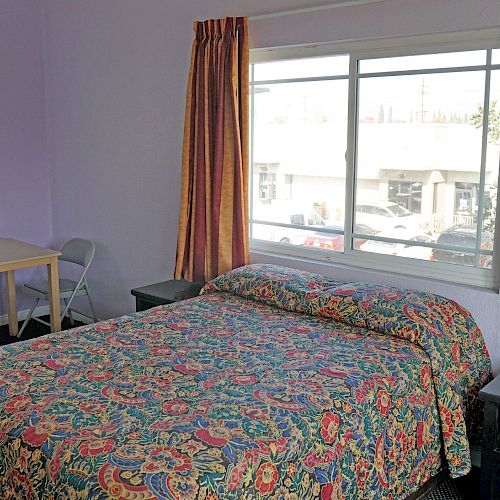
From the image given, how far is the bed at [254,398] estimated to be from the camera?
1.95 m

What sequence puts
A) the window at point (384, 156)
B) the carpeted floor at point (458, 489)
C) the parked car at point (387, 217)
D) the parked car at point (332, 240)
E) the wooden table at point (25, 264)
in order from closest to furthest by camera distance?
the carpeted floor at point (458, 489), the window at point (384, 156), the parked car at point (387, 217), the parked car at point (332, 240), the wooden table at point (25, 264)

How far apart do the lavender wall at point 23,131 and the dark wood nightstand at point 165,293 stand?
5.62 ft

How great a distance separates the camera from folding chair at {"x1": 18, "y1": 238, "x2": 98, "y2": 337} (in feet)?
15.8

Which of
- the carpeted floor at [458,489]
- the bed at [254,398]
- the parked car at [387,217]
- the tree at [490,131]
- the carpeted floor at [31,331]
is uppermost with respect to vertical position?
the tree at [490,131]

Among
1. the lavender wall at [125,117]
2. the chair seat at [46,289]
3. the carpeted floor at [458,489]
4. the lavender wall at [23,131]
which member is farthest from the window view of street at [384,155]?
the lavender wall at [23,131]

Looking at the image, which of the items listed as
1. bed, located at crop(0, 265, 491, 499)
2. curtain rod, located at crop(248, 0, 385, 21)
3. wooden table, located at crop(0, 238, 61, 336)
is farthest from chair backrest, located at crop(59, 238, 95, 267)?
curtain rod, located at crop(248, 0, 385, 21)

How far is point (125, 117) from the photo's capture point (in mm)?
4723

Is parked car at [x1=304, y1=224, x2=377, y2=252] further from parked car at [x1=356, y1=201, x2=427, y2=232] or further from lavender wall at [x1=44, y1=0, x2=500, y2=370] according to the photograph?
lavender wall at [x1=44, y1=0, x2=500, y2=370]

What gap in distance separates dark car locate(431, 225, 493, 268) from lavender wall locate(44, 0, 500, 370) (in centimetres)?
30

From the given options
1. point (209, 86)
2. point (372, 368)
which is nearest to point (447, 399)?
point (372, 368)

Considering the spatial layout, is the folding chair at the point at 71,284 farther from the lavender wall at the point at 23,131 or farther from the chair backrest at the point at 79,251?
the lavender wall at the point at 23,131

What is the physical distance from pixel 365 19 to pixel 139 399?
222 centimetres

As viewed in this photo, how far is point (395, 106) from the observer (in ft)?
11.3

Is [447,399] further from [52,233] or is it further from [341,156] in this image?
[52,233]
